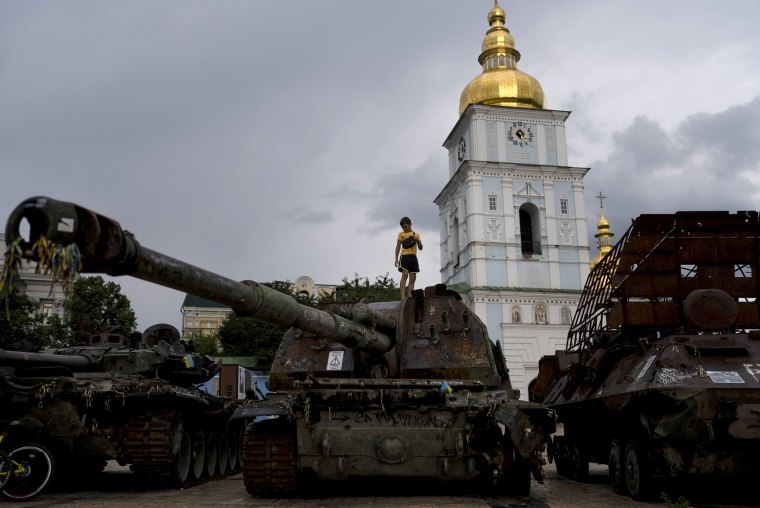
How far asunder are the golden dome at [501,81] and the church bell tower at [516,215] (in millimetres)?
59

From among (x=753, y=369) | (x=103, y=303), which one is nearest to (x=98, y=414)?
(x=753, y=369)

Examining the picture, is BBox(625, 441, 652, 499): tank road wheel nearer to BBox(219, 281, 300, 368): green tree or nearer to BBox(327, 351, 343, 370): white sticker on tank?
BBox(327, 351, 343, 370): white sticker on tank

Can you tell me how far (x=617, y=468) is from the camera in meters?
9.18

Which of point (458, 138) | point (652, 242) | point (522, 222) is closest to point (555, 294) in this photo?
point (522, 222)

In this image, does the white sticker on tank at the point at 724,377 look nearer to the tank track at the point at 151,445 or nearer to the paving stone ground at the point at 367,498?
the paving stone ground at the point at 367,498

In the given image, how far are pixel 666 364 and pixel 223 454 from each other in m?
7.92

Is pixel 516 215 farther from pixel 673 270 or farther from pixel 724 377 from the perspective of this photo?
pixel 724 377

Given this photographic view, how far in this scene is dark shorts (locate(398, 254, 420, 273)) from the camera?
11227mm

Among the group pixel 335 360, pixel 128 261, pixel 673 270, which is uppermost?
pixel 673 270

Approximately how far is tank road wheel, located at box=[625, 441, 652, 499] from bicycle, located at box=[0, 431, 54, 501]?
693 centimetres

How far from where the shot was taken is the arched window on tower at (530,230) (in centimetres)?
4309

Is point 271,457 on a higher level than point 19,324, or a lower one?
lower

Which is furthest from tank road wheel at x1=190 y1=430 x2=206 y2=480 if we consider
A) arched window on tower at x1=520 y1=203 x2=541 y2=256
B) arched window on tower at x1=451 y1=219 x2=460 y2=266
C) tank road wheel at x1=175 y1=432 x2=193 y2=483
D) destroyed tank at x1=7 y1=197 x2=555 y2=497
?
arched window on tower at x1=451 y1=219 x2=460 y2=266

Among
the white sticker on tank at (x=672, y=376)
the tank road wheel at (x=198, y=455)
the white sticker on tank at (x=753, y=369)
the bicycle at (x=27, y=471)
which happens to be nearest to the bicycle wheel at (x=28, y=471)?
the bicycle at (x=27, y=471)
